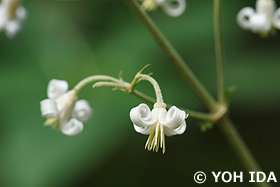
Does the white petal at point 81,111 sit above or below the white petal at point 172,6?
below

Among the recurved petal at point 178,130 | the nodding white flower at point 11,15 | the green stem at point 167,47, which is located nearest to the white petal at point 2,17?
the nodding white flower at point 11,15

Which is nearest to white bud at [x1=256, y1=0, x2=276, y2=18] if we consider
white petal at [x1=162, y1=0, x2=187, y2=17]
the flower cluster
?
the flower cluster

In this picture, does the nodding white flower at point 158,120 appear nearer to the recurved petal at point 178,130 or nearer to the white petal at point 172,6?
the recurved petal at point 178,130

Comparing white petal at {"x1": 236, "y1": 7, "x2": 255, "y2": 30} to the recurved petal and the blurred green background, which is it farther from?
the recurved petal

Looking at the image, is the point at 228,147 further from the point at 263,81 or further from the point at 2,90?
the point at 2,90

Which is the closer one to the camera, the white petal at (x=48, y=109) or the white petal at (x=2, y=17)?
the white petal at (x=48, y=109)

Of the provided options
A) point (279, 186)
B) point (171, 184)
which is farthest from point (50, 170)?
point (279, 186)

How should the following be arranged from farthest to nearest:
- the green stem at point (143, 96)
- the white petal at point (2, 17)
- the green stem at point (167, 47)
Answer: the white petal at point (2, 17) < the green stem at point (167, 47) < the green stem at point (143, 96)
